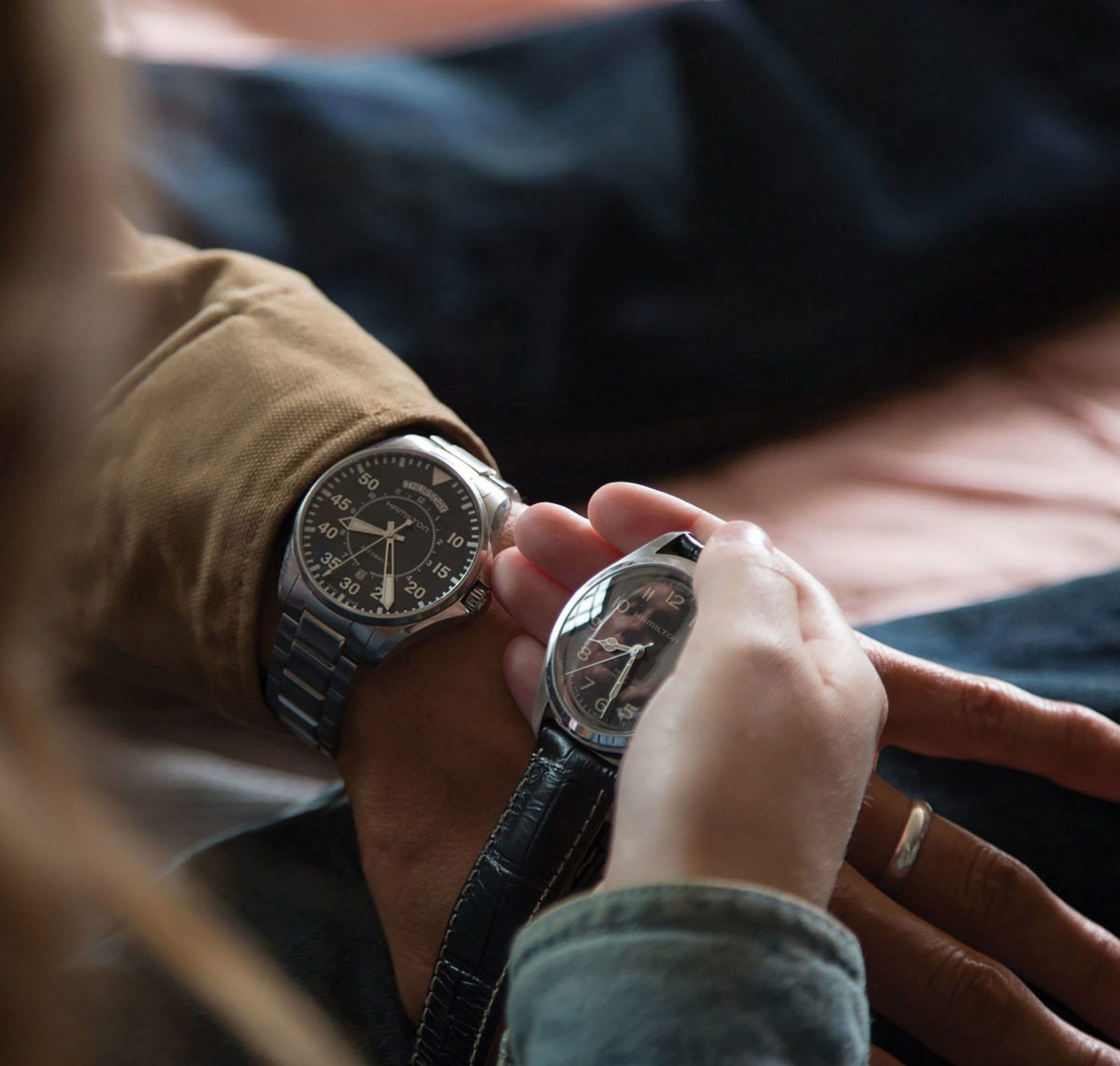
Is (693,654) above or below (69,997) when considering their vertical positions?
above

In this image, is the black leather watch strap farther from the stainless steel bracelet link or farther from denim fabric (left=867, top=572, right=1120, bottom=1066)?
denim fabric (left=867, top=572, right=1120, bottom=1066)

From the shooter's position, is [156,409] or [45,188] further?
[156,409]

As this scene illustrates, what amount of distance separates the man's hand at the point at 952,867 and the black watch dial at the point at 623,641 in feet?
0.20

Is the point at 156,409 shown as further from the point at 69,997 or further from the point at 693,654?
the point at 693,654

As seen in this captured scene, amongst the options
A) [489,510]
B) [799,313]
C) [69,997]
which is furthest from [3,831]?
[799,313]

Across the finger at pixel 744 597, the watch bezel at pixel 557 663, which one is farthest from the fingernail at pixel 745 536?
the watch bezel at pixel 557 663

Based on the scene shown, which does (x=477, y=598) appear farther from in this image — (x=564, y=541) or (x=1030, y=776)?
(x=1030, y=776)

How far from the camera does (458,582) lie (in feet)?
2.98

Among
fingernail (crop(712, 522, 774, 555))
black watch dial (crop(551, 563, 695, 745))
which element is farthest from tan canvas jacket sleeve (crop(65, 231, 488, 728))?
fingernail (crop(712, 522, 774, 555))

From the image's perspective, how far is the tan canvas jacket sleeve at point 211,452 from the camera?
919mm

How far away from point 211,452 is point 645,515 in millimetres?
→ 384

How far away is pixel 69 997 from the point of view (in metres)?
0.74

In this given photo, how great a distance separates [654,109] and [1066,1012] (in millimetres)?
1049

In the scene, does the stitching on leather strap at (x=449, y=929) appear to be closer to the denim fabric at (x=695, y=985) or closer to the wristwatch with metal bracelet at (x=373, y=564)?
the wristwatch with metal bracelet at (x=373, y=564)
